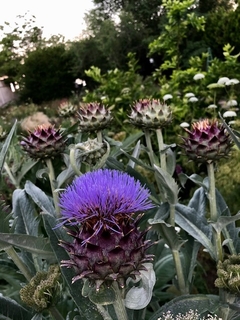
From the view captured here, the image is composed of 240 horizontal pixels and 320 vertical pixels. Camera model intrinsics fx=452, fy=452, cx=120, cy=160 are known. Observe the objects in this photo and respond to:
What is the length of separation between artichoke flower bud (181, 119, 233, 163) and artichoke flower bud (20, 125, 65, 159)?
346 mm

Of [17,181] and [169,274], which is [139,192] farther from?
[17,181]

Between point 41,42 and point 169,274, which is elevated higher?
point 41,42

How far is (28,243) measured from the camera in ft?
2.73

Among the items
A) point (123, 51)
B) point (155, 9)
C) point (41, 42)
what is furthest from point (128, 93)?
point (41, 42)

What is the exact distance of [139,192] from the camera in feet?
2.12

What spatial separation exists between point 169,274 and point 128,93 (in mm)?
2291

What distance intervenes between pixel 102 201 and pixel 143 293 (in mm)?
164

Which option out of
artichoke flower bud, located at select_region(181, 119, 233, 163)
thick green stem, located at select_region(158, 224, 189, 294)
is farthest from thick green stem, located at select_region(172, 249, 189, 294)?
artichoke flower bud, located at select_region(181, 119, 233, 163)

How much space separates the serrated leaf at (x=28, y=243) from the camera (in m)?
0.80

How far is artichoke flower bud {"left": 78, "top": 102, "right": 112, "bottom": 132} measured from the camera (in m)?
1.29

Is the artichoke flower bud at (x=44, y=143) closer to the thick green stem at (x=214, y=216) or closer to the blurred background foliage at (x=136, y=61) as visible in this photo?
the thick green stem at (x=214, y=216)

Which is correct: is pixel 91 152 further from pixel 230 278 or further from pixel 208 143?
pixel 230 278

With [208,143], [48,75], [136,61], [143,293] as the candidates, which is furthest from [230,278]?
[48,75]

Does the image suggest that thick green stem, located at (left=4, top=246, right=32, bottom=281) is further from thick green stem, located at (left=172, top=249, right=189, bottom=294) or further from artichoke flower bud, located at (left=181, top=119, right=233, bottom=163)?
artichoke flower bud, located at (left=181, top=119, right=233, bottom=163)
